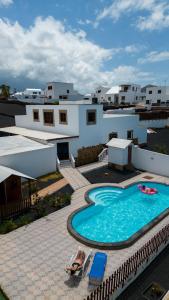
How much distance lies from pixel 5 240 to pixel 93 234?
5783 mm

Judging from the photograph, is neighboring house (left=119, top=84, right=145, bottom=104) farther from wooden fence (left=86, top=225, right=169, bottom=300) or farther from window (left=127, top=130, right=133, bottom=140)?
wooden fence (left=86, top=225, right=169, bottom=300)

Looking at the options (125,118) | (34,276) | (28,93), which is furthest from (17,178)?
(28,93)

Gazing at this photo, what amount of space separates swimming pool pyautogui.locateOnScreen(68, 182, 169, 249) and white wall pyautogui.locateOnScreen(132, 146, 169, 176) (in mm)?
3021

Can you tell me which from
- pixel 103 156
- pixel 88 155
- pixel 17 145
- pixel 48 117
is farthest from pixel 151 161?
pixel 17 145

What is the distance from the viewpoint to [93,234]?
568 inches

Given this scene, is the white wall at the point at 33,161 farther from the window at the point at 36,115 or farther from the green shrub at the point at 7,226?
the window at the point at 36,115

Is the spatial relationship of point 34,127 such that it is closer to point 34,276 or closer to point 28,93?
point 34,276

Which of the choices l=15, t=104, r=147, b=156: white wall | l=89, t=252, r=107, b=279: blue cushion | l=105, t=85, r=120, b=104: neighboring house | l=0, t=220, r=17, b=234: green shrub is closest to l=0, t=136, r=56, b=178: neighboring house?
l=15, t=104, r=147, b=156: white wall

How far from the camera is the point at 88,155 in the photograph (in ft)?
92.9

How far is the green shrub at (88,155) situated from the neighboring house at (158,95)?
208ft

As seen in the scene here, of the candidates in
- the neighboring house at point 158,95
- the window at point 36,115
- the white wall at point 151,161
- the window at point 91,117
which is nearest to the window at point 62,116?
the window at point 91,117

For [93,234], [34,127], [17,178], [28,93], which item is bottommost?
[93,234]

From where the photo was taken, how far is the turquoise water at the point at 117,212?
14.6 m

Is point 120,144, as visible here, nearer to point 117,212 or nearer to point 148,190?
point 148,190
